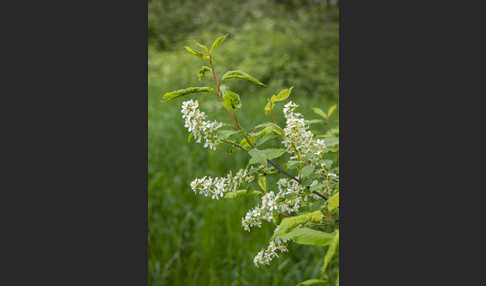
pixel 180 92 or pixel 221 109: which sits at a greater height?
pixel 221 109

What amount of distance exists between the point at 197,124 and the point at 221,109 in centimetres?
241

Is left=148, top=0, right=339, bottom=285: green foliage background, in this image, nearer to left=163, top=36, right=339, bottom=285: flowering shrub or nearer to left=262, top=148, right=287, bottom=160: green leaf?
left=163, top=36, right=339, bottom=285: flowering shrub

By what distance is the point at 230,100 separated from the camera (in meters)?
0.89

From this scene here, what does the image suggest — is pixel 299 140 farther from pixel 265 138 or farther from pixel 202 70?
pixel 202 70

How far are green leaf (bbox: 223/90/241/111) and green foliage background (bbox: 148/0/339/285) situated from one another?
14 cm

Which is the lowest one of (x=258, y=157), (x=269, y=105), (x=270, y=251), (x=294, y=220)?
(x=270, y=251)

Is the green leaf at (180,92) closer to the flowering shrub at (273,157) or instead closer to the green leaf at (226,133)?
the flowering shrub at (273,157)

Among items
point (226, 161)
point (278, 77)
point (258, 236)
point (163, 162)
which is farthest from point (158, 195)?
point (278, 77)

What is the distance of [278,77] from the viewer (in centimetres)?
444

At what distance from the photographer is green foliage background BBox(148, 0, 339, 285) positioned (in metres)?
2.01

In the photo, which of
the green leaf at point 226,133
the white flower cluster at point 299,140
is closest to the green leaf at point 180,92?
the green leaf at point 226,133

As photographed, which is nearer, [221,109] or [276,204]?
[276,204]

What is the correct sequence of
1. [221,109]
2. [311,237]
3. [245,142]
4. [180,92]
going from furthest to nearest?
[221,109] → [245,142] → [180,92] → [311,237]

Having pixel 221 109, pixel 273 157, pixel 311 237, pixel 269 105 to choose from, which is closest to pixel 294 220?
pixel 311 237
